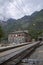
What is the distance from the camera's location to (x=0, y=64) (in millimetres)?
4207

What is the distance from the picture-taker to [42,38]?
391 feet

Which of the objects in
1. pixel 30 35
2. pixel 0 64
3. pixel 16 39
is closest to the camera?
pixel 0 64

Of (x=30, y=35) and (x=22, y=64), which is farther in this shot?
(x=30, y=35)

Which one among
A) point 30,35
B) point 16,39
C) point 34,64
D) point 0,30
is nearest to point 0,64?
point 34,64

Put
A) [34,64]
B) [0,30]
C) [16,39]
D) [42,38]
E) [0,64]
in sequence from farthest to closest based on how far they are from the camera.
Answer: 1. [42,38]
2. [16,39]
3. [0,30]
4. [34,64]
5. [0,64]

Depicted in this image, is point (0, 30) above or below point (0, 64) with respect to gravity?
above

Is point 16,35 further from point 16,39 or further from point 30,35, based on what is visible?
point 30,35

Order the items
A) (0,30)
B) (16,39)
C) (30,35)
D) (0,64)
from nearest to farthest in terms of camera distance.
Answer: (0,64) → (0,30) → (16,39) → (30,35)

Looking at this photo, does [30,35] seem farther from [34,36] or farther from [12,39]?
[12,39]

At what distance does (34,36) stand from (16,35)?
16.2 meters

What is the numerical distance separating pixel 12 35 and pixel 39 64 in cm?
10792

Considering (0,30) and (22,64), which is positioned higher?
(0,30)

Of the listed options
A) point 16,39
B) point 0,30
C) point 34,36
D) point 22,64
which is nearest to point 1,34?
point 0,30

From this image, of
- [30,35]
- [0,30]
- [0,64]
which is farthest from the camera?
[30,35]
